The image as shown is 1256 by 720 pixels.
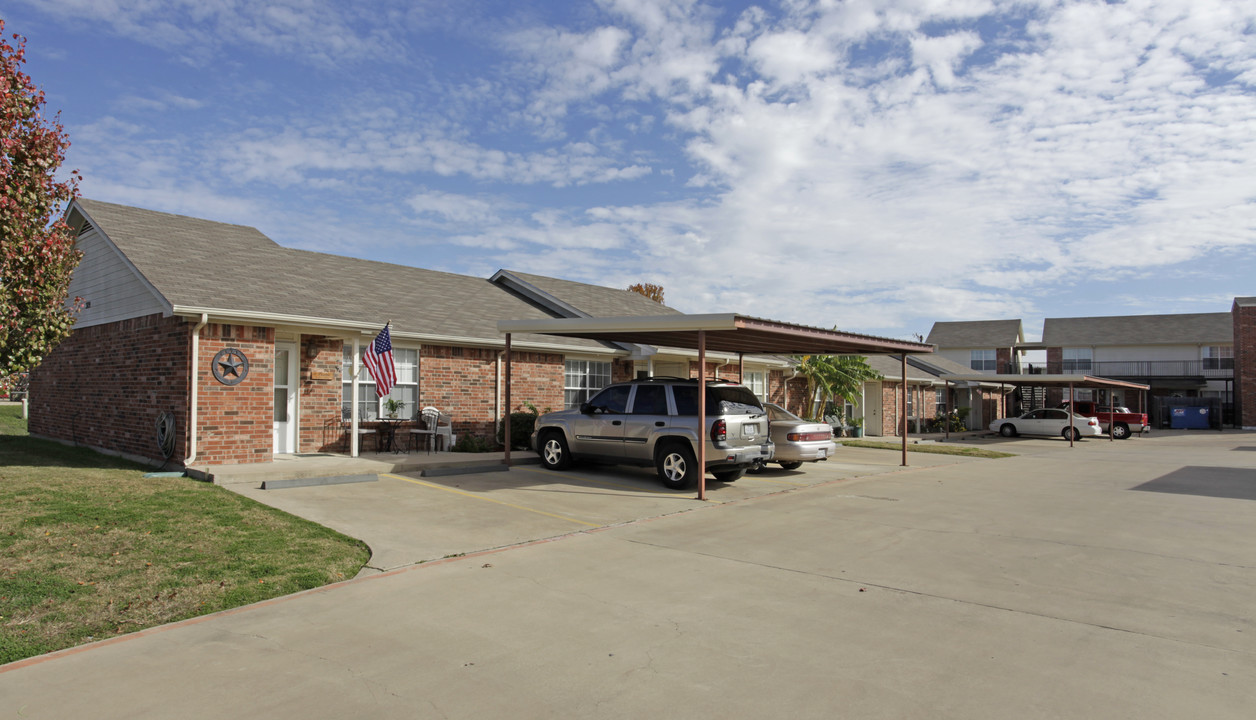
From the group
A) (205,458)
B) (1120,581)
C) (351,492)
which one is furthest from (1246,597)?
(205,458)

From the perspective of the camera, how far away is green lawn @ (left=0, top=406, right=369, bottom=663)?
552 cm

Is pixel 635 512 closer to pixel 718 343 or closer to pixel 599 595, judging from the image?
pixel 599 595

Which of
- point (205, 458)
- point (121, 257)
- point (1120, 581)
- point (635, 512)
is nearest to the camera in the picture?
point (1120, 581)

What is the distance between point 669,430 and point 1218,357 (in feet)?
194

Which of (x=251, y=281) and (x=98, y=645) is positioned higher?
(x=251, y=281)

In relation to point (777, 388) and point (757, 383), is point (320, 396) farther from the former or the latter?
point (777, 388)

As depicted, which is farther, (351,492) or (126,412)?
(126,412)

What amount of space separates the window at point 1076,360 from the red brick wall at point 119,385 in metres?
61.5

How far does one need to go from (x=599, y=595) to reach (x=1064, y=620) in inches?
141

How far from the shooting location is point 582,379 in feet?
63.4

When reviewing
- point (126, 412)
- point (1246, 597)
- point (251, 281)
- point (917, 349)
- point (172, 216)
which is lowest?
point (1246, 597)

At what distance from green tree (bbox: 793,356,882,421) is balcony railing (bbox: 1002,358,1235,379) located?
118 feet

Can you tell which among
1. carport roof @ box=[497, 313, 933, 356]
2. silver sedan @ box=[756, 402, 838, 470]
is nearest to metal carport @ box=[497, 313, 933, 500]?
carport roof @ box=[497, 313, 933, 356]

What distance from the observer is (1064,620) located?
5719mm
